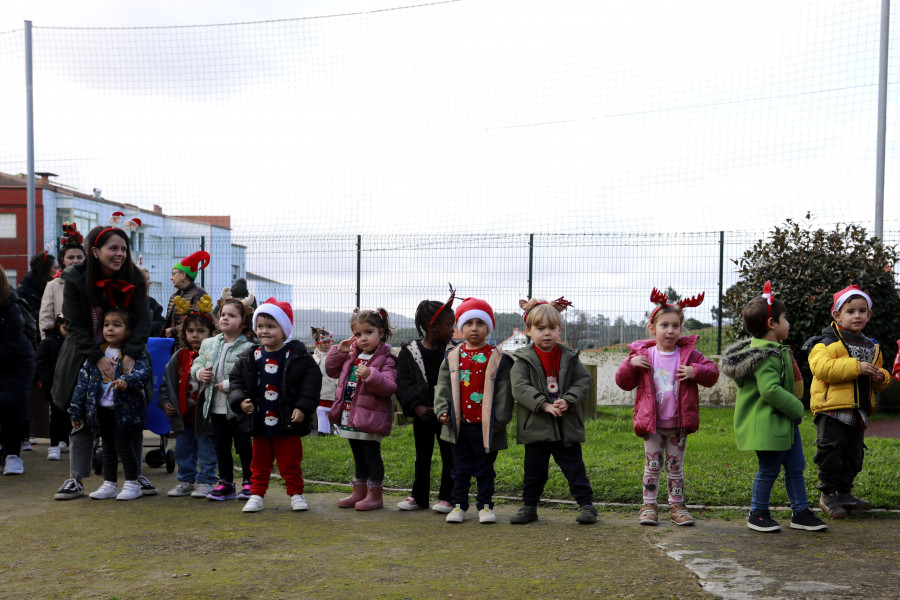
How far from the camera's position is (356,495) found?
6184mm

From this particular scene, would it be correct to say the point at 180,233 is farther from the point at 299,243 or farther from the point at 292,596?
the point at 292,596

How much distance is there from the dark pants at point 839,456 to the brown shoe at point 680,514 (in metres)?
1.00

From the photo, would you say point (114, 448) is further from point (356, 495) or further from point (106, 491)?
point (356, 495)

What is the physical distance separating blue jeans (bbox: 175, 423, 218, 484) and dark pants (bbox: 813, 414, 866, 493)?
4.36 metres

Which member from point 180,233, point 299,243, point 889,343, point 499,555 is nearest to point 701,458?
point 499,555

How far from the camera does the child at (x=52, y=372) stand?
7652mm

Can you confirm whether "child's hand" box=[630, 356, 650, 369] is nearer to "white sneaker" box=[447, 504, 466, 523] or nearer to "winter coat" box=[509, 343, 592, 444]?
"winter coat" box=[509, 343, 592, 444]

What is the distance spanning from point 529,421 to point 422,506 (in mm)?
1084

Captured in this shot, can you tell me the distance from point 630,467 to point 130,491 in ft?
12.9

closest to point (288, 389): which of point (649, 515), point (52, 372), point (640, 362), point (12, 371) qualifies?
point (640, 362)

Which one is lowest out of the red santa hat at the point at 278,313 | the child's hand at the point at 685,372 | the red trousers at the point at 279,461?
the red trousers at the point at 279,461

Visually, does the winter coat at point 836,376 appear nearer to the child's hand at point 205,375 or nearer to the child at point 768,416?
the child at point 768,416

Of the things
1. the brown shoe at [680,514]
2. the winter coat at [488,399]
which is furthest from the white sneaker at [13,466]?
the brown shoe at [680,514]

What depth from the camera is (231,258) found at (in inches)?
481
